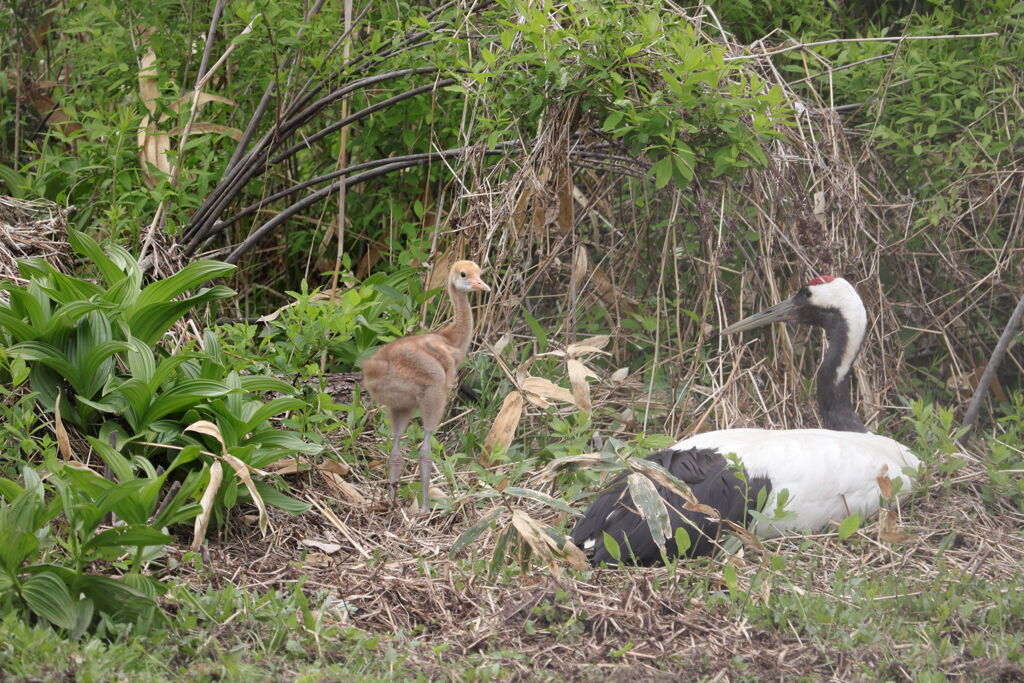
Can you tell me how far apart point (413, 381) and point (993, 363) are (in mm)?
2684

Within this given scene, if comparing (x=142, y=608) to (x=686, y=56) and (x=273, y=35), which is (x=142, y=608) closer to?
(x=686, y=56)

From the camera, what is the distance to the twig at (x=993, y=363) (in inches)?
196

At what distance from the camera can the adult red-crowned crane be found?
3881mm

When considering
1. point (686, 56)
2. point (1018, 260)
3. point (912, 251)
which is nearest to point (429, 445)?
point (686, 56)

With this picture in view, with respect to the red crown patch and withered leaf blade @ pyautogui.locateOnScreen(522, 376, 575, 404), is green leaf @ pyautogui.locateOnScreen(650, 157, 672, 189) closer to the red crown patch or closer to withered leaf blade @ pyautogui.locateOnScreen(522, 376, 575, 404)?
the red crown patch

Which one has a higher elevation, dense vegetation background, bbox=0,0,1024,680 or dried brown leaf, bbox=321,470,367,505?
dense vegetation background, bbox=0,0,1024,680

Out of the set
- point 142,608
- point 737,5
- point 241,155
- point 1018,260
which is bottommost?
point 1018,260

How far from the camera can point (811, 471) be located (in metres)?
4.17

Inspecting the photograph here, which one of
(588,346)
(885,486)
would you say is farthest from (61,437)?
(885,486)

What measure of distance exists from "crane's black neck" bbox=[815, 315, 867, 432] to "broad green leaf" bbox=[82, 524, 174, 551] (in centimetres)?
292

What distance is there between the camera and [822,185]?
5.26m

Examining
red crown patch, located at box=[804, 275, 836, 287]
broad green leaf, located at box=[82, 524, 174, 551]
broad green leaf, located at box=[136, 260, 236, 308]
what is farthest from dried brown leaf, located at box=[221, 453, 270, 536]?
red crown patch, located at box=[804, 275, 836, 287]

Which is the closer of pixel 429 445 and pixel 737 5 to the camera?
pixel 429 445

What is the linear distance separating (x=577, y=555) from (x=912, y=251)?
298 cm
